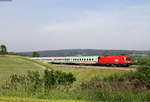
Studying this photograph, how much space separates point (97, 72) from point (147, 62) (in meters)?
14.7

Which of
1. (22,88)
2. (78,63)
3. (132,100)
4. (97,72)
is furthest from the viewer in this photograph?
(78,63)

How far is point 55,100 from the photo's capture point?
7066 mm

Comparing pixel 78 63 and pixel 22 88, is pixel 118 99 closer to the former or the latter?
pixel 22 88

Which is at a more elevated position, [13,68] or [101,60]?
[101,60]

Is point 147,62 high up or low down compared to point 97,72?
up

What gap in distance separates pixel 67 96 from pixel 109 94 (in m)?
1.36

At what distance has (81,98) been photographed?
7418mm

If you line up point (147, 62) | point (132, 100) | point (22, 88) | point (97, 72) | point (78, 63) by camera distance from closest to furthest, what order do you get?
1. point (132, 100)
2. point (22, 88)
3. point (147, 62)
4. point (97, 72)
5. point (78, 63)

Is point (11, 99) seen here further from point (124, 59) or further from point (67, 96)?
point (124, 59)

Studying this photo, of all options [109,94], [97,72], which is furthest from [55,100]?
[97,72]

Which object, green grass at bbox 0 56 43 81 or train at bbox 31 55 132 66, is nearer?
green grass at bbox 0 56 43 81

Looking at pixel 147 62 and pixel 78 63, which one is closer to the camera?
pixel 147 62

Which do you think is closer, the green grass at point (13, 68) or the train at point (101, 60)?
the green grass at point (13, 68)

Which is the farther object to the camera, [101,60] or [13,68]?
[101,60]
